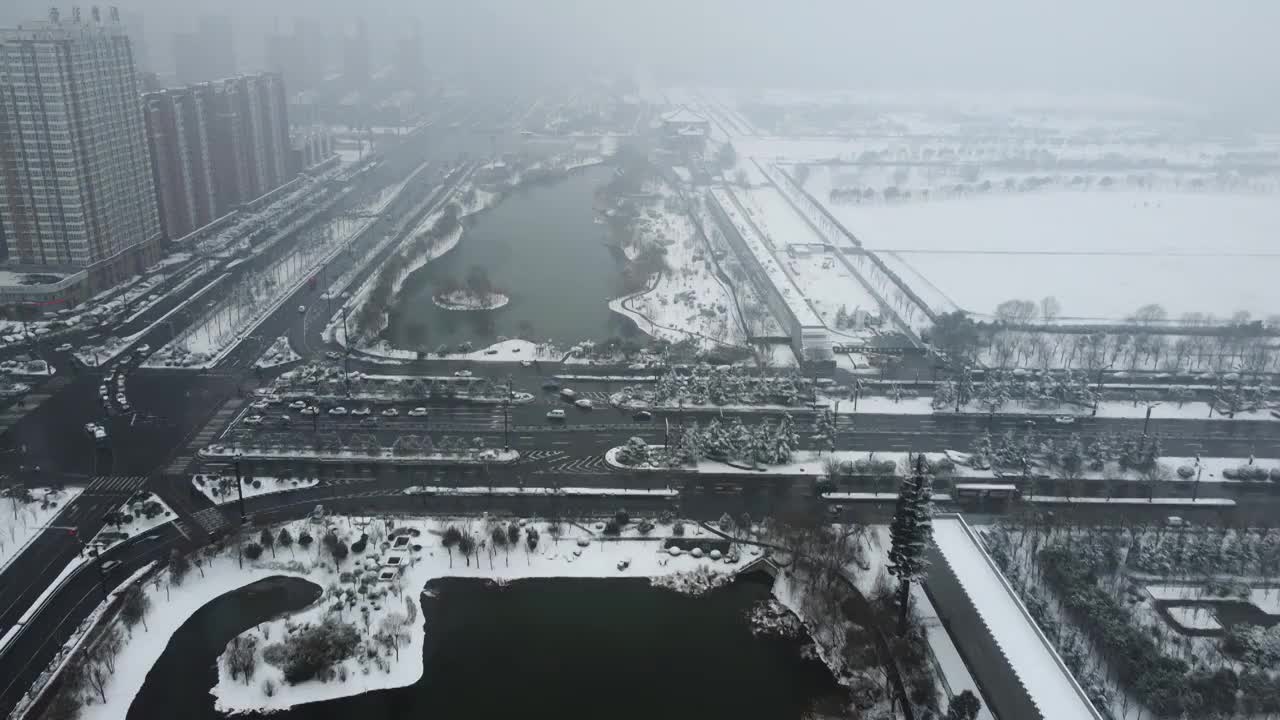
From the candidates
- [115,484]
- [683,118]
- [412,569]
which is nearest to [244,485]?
[115,484]

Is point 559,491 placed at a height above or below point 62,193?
below

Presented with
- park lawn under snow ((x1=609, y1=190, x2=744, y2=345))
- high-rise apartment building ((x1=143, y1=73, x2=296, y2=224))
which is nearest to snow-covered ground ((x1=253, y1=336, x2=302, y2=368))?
park lawn under snow ((x1=609, y1=190, x2=744, y2=345))

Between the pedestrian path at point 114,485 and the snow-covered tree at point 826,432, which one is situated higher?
the snow-covered tree at point 826,432

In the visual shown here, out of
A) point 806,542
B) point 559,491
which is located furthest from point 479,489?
point 806,542

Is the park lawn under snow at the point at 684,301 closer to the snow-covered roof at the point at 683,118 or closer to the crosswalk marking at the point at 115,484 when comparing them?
the crosswalk marking at the point at 115,484

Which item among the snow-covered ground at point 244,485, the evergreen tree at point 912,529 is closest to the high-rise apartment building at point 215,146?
the snow-covered ground at point 244,485

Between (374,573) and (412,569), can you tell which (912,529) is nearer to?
(412,569)

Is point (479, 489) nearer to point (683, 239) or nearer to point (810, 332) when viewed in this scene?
point (810, 332)

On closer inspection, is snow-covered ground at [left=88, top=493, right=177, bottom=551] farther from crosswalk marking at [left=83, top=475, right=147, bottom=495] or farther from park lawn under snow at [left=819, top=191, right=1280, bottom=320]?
park lawn under snow at [left=819, top=191, right=1280, bottom=320]
